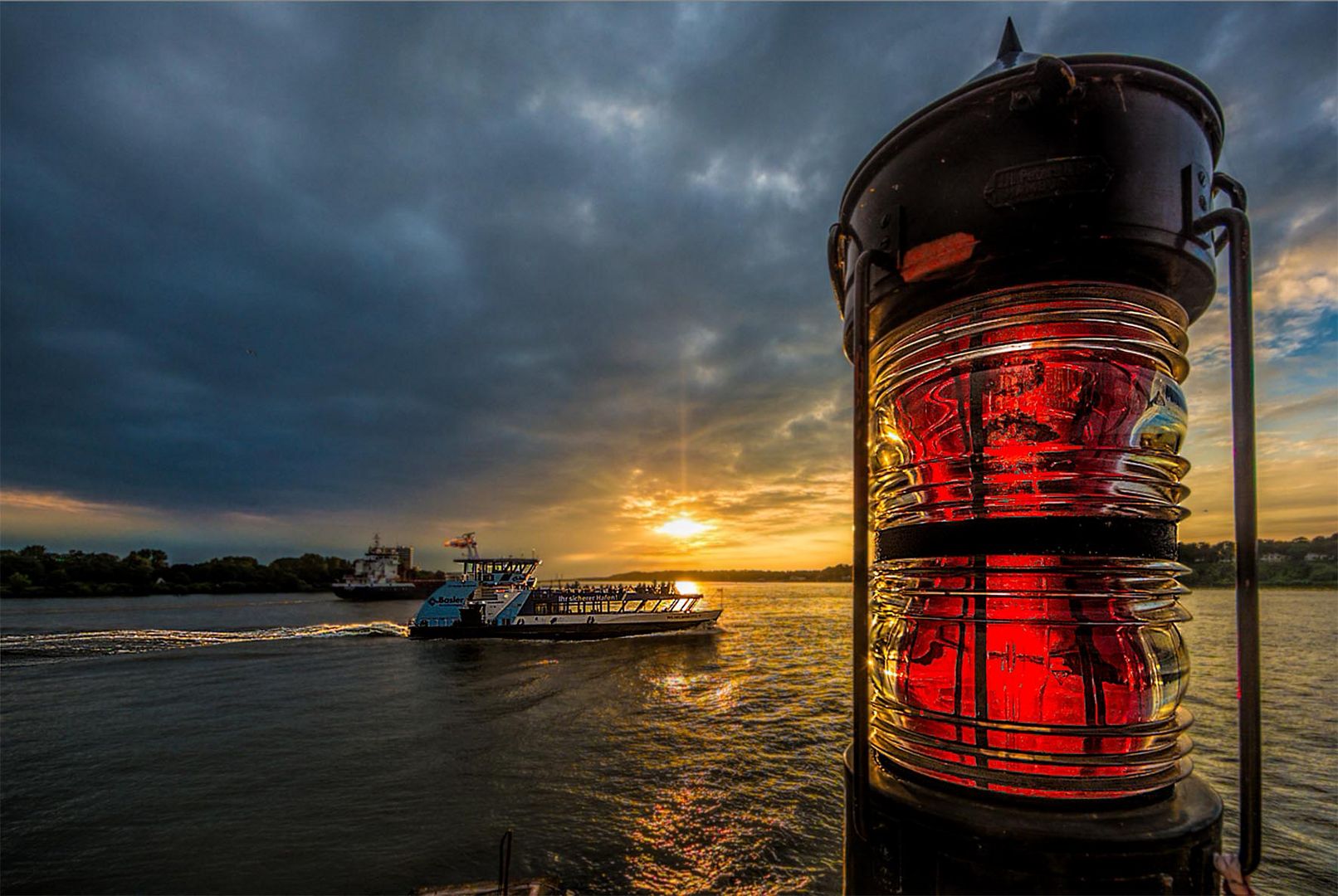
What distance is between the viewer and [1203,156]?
73cm

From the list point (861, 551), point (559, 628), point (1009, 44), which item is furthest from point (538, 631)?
point (1009, 44)

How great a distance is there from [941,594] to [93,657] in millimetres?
42057

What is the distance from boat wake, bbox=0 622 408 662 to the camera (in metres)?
31.1

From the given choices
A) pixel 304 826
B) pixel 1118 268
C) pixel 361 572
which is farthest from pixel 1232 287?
pixel 361 572

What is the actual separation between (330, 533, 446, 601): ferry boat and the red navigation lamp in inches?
3093

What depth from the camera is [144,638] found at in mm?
36500

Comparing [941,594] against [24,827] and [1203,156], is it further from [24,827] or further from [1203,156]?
[24,827]

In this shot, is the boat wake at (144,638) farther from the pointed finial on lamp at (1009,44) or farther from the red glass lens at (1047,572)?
the pointed finial on lamp at (1009,44)

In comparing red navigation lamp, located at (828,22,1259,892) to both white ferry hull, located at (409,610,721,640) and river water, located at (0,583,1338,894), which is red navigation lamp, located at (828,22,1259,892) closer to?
river water, located at (0,583,1338,894)

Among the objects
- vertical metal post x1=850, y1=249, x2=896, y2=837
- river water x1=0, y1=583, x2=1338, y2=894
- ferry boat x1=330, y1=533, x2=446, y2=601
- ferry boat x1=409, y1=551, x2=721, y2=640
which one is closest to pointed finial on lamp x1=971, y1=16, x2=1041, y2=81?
vertical metal post x1=850, y1=249, x2=896, y2=837

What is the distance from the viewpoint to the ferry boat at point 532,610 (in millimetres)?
33625

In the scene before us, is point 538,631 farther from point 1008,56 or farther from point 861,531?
point 1008,56

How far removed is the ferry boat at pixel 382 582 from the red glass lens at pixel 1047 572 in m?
78.6

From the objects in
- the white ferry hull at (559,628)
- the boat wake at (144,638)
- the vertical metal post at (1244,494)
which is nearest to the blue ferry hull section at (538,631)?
the white ferry hull at (559,628)
